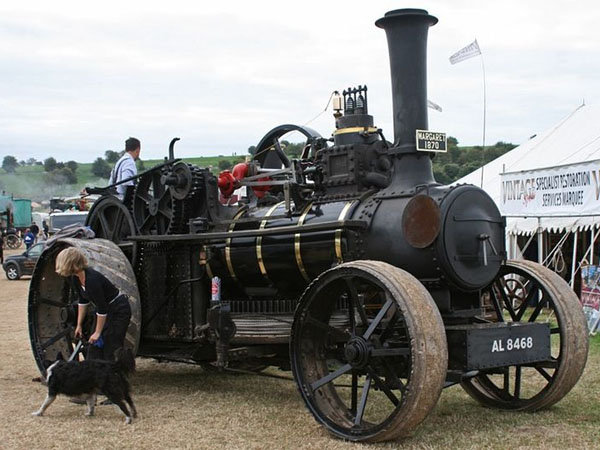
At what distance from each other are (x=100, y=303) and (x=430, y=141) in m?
2.63

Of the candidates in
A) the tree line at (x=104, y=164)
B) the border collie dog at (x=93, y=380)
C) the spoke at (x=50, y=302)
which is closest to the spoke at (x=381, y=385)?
the border collie dog at (x=93, y=380)

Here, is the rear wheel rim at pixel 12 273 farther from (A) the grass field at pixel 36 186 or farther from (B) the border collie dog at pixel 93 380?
(A) the grass field at pixel 36 186

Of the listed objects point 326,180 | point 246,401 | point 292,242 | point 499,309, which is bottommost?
point 246,401

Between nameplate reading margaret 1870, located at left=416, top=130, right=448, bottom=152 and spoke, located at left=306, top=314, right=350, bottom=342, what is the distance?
1.38m

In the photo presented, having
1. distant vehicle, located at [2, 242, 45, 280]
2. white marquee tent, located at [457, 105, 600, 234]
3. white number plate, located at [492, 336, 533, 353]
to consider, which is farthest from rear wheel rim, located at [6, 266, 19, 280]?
white number plate, located at [492, 336, 533, 353]

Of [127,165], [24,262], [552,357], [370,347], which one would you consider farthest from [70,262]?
[24,262]

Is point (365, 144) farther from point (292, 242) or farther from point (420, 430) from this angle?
point (420, 430)

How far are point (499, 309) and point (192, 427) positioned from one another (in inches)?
96.9

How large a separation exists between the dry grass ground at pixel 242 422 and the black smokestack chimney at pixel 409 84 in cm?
173

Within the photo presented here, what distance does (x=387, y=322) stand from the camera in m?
5.11

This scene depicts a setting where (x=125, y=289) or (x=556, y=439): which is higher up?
(x=125, y=289)

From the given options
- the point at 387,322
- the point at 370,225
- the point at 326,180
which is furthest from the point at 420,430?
the point at 326,180

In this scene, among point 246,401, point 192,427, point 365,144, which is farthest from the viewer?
point 246,401

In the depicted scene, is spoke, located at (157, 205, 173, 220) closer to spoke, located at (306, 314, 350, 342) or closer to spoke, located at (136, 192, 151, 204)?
spoke, located at (136, 192, 151, 204)
